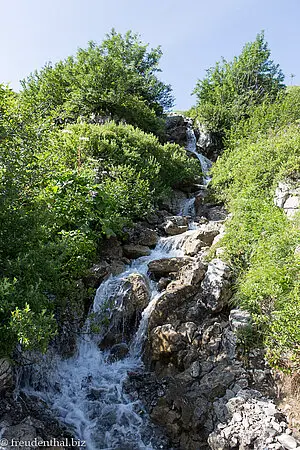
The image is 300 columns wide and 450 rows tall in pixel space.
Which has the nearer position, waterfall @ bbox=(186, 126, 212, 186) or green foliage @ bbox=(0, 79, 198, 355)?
green foliage @ bbox=(0, 79, 198, 355)

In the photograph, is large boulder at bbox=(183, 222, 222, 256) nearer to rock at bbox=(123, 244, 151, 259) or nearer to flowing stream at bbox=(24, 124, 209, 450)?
rock at bbox=(123, 244, 151, 259)

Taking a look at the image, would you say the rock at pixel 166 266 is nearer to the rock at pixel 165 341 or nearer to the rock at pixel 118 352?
the rock at pixel 165 341

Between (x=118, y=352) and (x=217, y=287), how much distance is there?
222 centimetres

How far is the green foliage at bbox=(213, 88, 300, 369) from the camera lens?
15.1ft

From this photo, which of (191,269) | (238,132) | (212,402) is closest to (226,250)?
A: (191,269)

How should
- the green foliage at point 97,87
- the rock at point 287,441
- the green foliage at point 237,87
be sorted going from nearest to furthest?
the rock at point 287,441, the green foliage at point 97,87, the green foliage at point 237,87

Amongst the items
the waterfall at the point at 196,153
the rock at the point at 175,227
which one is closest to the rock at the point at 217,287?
Result: the rock at the point at 175,227

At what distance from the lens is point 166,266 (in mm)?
7168

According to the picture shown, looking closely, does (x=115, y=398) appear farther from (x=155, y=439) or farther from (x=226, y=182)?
(x=226, y=182)

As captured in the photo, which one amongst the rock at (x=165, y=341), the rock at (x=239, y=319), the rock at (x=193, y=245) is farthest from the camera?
the rock at (x=193, y=245)

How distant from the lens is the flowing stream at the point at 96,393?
4.59 metres

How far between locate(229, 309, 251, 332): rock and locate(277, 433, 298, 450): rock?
1.60 meters

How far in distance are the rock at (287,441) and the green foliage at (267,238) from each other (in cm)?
95

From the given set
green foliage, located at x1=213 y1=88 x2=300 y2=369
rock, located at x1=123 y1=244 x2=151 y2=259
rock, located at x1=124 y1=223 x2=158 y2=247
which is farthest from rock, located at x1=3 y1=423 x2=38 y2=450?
rock, located at x1=124 y1=223 x2=158 y2=247
